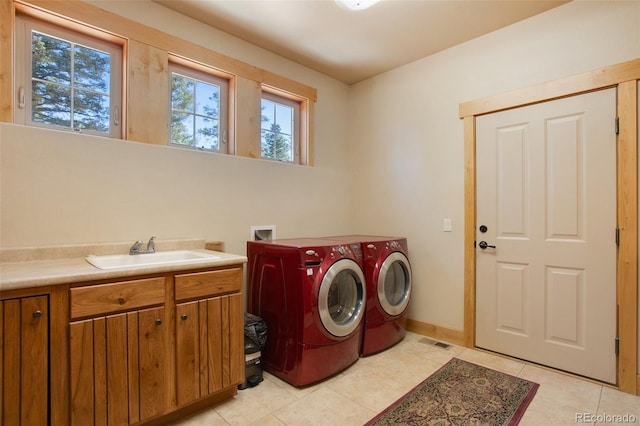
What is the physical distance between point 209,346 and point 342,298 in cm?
104

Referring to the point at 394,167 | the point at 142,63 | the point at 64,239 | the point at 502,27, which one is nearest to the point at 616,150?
the point at 502,27

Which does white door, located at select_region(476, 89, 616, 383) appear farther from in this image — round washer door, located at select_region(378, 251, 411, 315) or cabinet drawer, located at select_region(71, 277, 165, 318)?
cabinet drawer, located at select_region(71, 277, 165, 318)

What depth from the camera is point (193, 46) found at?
2443mm

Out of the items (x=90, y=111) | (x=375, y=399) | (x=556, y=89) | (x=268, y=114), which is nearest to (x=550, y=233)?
(x=556, y=89)

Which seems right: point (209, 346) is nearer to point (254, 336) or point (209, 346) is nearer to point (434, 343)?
point (254, 336)

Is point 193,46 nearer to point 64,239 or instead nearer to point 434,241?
point 64,239

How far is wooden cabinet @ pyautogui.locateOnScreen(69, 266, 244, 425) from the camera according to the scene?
56.4 inches

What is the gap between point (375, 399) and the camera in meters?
1.99

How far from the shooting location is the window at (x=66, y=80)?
1.87 meters

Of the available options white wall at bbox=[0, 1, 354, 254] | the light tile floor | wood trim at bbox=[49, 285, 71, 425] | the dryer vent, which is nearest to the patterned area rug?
the light tile floor

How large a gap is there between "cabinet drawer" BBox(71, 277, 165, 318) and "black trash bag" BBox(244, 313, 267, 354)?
2.35ft

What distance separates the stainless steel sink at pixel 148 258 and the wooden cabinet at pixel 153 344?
16 centimetres

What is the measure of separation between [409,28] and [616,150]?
174cm

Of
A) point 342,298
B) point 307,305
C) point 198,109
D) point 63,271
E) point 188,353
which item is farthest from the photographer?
point 198,109
